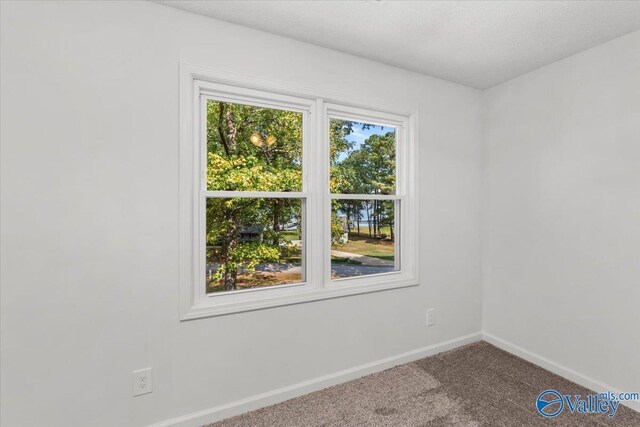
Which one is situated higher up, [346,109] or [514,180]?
[346,109]

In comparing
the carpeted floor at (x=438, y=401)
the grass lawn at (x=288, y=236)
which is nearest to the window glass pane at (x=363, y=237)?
the grass lawn at (x=288, y=236)

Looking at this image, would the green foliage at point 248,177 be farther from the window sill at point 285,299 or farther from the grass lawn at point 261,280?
the window sill at point 285,299

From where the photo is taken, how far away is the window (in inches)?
75.0

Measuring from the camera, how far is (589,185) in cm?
220

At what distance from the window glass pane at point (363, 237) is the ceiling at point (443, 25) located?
116 cm

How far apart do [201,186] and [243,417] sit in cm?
146

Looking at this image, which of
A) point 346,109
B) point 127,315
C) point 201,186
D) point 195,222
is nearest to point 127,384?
point 127,315

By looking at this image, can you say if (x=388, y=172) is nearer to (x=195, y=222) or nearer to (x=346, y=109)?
(x=346, y=109)

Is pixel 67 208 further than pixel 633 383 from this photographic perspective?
No

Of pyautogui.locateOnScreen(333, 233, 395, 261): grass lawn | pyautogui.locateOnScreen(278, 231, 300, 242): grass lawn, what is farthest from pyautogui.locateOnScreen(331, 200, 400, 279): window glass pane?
pyautogui.locateOnScreen(278, 231, 300, 242): grass lawn

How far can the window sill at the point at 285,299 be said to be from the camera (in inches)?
73.2

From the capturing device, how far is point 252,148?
6.93ft

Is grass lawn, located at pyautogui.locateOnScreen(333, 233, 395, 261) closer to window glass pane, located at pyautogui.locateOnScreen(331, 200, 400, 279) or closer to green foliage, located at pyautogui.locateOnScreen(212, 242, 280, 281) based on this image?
window glass pane, located at pyautogui.locateOnScreen(331, 200, 400, 279)

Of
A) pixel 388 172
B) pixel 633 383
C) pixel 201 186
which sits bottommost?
pixel 633 383
